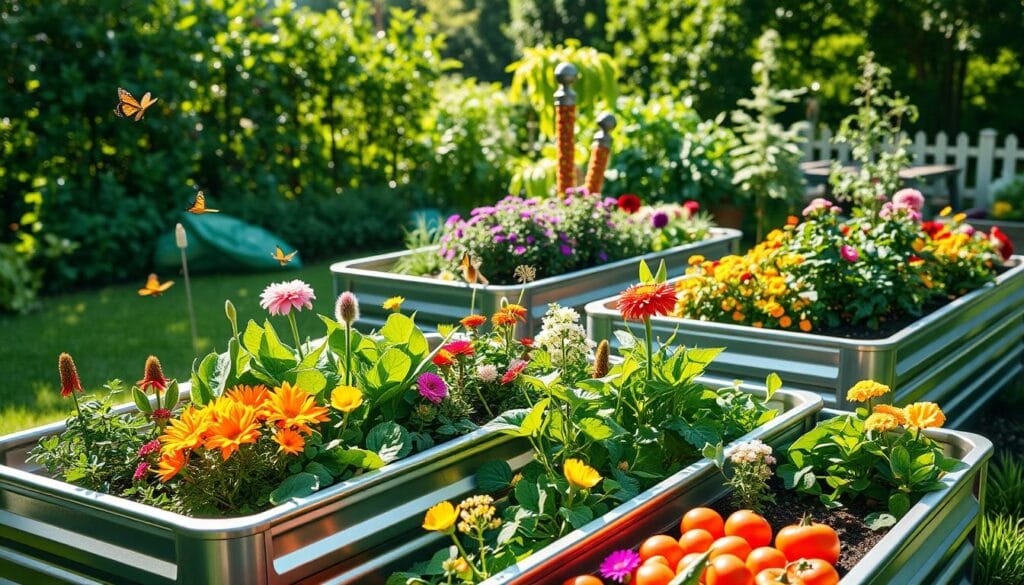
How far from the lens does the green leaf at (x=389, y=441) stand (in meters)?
2.14

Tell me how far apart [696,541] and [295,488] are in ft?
2.51

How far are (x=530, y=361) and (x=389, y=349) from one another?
503 millimetres

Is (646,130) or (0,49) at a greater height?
(0,49)

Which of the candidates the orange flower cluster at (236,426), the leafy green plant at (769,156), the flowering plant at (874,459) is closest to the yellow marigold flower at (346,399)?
the orange flower cluster at (236,426)

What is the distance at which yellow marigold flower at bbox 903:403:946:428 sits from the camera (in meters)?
2.28

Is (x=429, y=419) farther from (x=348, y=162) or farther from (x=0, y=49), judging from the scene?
(x=348, y=162)

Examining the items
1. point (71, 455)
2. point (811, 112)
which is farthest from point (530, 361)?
point (811, 112)

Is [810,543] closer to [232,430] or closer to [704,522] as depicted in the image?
[704,522]

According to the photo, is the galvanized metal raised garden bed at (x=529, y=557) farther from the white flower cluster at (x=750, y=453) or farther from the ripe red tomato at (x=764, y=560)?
the ripe red tomato at (x=764, y=560)

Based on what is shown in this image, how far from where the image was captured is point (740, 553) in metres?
1.90

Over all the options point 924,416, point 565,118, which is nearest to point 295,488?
point 924,416

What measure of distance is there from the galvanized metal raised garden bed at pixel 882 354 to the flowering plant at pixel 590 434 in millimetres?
740

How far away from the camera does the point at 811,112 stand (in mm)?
12445

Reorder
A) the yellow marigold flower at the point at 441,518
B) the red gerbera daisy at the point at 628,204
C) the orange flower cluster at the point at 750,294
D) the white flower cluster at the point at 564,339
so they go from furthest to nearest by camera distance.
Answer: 1. the red gerbera daisy at the point at 628,204
2. the orange flower cluster at the point at 750,294
3. the white flower cluster at the point at 564,339
4. the yellow marigold flower at the point at 441,518
